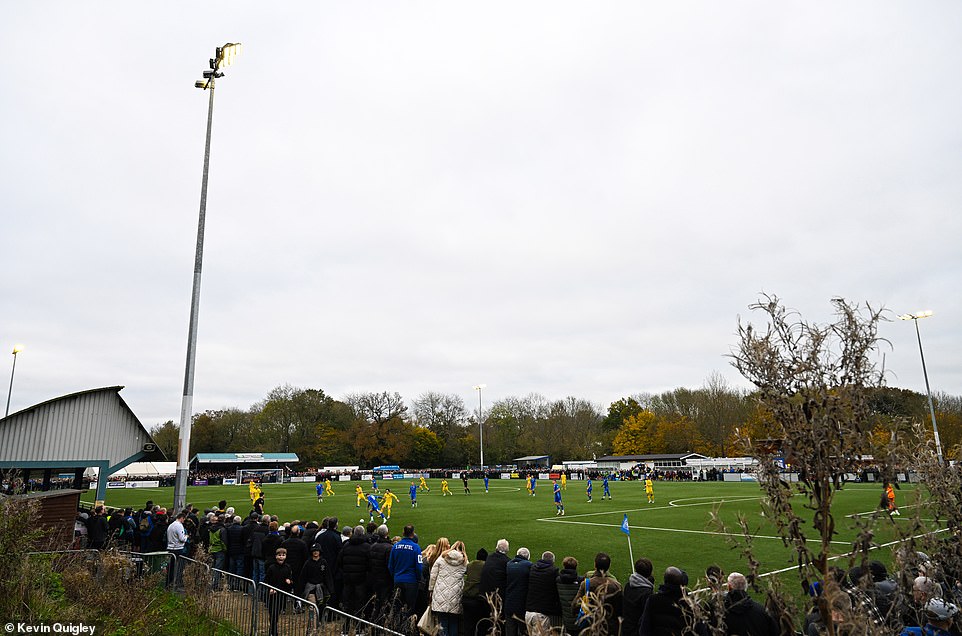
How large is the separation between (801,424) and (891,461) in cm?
65

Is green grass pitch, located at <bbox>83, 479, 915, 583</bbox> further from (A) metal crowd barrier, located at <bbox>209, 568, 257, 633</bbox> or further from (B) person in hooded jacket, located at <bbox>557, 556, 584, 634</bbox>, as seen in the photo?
(A) metal crowd barrier, located at <bbox>209, 568, 257, 633</bbox>

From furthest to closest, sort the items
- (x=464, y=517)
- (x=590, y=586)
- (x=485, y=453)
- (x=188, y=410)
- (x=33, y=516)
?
(x=485, y=453), (x=464, y=517), (x=188, y=410), (x=33, y=516), (x=590, y=586)

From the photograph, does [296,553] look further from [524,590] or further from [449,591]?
[524,590]

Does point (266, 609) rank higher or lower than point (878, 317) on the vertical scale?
lower

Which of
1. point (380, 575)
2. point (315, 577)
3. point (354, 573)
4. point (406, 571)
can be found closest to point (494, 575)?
point (406, 571)

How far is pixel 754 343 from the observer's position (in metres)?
4.25

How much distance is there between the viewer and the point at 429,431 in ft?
333

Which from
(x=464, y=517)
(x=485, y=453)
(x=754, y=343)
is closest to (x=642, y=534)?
(x=464, y=517)

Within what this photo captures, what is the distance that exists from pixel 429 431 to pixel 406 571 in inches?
3656

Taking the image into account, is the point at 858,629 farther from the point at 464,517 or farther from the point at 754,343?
the point at 464,517

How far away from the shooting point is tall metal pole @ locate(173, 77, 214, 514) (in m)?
16.0

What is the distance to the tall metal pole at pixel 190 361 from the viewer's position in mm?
16047

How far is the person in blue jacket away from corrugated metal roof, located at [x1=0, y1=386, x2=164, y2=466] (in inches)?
698

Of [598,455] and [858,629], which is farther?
[598,455]
